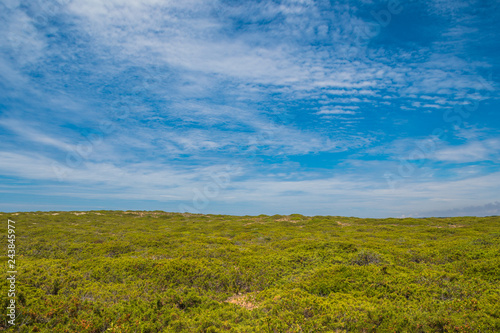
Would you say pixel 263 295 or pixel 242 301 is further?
pixel 263 295

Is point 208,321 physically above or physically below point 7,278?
below

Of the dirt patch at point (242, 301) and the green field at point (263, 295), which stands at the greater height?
the green field at point (263, 295)

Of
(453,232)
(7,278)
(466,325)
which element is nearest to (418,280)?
(466,325)

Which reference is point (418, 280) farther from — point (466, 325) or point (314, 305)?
point (314, 305)

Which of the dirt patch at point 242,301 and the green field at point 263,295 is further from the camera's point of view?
the dirt patch at point 242,301

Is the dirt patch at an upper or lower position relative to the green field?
lower

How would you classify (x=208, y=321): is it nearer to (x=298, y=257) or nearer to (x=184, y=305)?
(x=184, y=305)

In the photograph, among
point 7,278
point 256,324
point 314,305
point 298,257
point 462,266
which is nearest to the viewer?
point 256,324

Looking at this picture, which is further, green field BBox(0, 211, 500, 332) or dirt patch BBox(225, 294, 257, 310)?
dirt patch BBox(225, 294, 257, 310)

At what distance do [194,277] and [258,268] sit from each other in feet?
10.5

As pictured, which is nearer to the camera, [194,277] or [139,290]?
[139,290]

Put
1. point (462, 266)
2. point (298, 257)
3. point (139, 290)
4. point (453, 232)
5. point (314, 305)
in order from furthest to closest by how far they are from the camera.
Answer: point (453, 232), point (298, 257), point (462, 266), point (139, 290), point (314, 305)

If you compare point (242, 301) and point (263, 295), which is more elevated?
point (263, 295)

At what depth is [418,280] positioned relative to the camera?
910 cm
